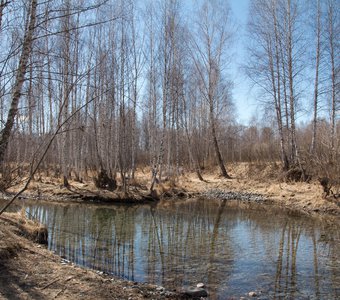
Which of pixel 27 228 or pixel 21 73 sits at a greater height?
pixel 21 73

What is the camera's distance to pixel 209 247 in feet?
28.6

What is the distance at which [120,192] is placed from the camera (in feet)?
54.7

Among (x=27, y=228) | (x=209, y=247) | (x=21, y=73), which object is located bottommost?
(x=209, y=247)

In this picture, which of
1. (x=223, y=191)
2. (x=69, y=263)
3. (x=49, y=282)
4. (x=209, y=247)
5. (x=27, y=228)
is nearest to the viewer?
(x=49, y=282)

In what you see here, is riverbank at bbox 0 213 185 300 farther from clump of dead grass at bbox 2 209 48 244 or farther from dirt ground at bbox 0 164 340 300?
clump of dead grass at bbox 2 209 48 244

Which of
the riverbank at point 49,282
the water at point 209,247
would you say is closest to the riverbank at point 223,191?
the water at point 209,247

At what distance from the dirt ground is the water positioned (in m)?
0.89

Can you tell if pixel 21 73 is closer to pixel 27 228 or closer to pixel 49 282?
pixel 49 282

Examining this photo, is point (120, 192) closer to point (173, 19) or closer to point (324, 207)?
point (324, 207)

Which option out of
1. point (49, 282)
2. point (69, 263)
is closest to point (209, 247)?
point (69, 263)

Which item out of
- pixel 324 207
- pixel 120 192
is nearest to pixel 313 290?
pixel 324 207

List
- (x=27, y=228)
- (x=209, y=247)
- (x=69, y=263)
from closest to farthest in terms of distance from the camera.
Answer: (x=69, y=263), (x=27, y=228), (x=209, y=247)

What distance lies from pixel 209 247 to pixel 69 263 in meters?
3.67

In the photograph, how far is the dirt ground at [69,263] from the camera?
15.2 ft
